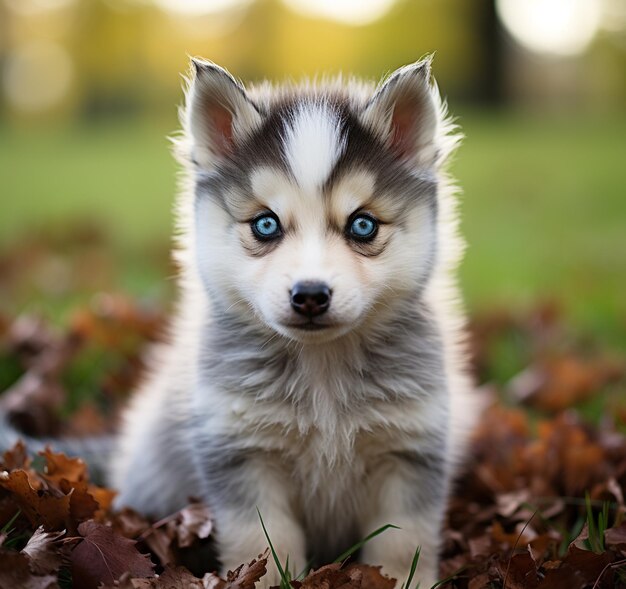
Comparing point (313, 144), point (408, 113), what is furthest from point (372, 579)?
point (408, 113)

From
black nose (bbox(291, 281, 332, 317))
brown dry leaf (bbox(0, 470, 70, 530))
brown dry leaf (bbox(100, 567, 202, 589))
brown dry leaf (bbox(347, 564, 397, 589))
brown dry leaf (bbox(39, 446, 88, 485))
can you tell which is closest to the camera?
brown dry leaf (bbox(100, 567, 202, 589))

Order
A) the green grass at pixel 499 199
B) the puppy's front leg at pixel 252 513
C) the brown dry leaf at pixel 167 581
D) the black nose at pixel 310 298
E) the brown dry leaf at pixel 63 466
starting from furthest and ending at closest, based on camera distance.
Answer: the green grass at pixel 499 199
the brown dry leaf at pixel 63 466
the puppy's front leg at pixel 252 513
the black nose at pixel 310 298
the brown dry leaf at pixel 167 581

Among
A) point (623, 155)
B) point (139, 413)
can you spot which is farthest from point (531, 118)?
point (139, 413)

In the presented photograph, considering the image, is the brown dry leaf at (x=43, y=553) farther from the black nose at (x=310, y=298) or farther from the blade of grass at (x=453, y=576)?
the blade of grass at (x=453, y=576)

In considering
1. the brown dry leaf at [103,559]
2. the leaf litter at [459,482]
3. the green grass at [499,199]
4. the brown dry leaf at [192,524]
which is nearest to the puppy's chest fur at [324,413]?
the brown dry leaf at [192,524]

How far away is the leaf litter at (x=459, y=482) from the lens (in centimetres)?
250

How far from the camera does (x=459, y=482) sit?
374 centimetres

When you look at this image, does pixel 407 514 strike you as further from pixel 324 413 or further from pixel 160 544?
pixel 160 544

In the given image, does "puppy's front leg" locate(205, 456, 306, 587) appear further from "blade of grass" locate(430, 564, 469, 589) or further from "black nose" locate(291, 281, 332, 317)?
"black nose" locate(291, 281, 332, 317)

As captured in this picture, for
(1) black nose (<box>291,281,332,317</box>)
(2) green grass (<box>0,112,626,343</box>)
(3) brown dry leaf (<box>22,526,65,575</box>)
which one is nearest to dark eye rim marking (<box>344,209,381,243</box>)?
(1) black nose (<box>291,281,332,317</box>)

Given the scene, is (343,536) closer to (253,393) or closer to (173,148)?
(253,393)

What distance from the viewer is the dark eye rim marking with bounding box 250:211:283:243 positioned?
270 centimetres

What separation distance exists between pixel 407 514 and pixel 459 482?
3.25 ft

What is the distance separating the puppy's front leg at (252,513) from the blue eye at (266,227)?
0.77 m
